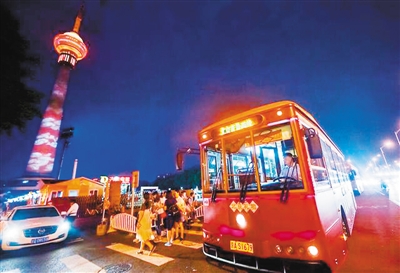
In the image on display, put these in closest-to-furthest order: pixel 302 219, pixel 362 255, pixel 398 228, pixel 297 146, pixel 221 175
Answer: pixel 302 219 < pixel 297 146 < pixel 221 175 < pixel 362 255 < pixel 398 228

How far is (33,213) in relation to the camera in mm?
9047

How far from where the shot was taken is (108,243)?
846 cm

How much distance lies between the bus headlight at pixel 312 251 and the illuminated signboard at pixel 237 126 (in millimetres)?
2459

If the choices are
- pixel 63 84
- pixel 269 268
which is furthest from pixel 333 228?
pixel 63 84

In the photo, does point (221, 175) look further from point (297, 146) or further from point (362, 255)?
point (362, 255)

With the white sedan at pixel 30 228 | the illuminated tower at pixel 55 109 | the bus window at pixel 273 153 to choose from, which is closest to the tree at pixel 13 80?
the white sedan at pixel 30 228

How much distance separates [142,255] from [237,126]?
5.37 m

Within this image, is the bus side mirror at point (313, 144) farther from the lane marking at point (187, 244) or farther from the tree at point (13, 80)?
the tree at point (13, 80)

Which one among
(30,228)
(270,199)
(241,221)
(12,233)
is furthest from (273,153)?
(12,233)

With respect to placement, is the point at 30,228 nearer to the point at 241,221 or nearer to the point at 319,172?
the point at 241,221

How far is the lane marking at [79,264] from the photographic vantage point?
5570mm

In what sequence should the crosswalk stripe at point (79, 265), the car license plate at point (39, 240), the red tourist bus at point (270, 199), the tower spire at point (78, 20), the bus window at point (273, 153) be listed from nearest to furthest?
the red tourist bus at point (270, 199) → the bus window at point (273, 153) → the crosswalk stripe at point (79, 265) → the car license plate at point (39, 240) → the tower spire at point (78, 20)

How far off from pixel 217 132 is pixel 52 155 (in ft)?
195

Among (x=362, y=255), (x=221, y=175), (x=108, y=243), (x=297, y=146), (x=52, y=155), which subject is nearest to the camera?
(x=297, y=146)
